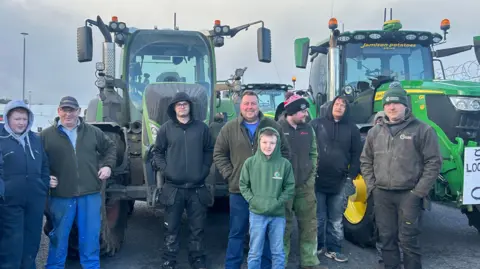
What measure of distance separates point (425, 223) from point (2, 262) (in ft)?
Result: 18.7

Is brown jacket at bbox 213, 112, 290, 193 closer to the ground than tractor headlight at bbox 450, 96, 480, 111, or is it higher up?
closer to the ground

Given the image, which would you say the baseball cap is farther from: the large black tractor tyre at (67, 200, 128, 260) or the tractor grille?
the tractor grille

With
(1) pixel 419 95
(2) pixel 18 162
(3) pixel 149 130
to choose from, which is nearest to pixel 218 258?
(3) pixel 149 130

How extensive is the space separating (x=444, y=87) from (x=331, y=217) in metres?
2.15

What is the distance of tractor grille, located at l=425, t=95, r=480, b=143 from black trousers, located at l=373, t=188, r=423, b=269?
5.26 feet

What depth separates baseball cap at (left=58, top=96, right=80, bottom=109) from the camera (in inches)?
175

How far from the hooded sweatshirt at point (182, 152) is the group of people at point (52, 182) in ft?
1.72

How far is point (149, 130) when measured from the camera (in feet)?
17.7

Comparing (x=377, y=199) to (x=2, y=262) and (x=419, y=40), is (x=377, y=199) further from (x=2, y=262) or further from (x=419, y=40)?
(x=419, y=40)

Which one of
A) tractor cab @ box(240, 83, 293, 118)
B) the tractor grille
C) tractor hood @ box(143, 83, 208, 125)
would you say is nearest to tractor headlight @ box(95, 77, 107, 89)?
tractor hood @ box(143, 83, 208, 125)

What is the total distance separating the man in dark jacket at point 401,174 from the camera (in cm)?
430

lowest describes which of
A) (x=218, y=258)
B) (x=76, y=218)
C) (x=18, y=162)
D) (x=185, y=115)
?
(x=218, y=258)

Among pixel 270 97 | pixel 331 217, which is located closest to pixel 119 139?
pixel 331 217

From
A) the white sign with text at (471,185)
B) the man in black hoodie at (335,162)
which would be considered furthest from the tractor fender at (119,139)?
the white sign with text at (471,185)
